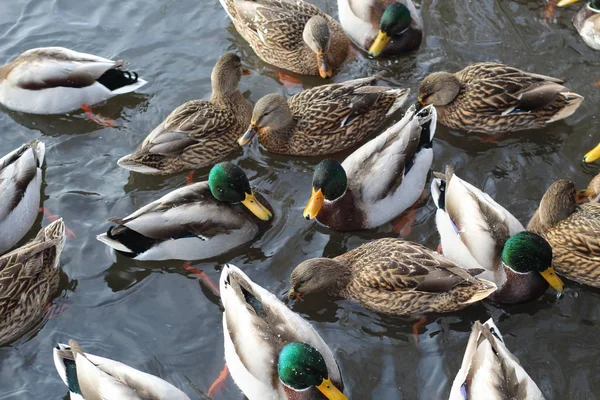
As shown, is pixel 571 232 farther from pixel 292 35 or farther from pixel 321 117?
pixel 292 35

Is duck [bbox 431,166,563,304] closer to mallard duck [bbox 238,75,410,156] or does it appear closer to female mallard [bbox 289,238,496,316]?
female mallard [bbox 289,238,496,316]

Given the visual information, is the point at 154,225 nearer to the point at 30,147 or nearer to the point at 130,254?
the point at 130,254

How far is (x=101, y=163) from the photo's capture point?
289 inches

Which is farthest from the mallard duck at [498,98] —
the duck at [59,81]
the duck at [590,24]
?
the duck at [59,81]

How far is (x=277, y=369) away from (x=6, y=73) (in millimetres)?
4398

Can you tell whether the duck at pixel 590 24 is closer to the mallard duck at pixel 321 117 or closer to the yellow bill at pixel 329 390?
the mallard duck at pixel 321 117

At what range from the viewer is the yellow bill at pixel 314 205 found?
6.34 m

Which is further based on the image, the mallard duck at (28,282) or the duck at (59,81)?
the duck at (59,81)

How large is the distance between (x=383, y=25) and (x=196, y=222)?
3025mm

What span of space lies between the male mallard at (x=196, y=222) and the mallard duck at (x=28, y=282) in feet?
1.42

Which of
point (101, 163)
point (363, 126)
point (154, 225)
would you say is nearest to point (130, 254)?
point (154, 225)

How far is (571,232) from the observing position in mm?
5918

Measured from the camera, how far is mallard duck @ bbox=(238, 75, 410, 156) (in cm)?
706

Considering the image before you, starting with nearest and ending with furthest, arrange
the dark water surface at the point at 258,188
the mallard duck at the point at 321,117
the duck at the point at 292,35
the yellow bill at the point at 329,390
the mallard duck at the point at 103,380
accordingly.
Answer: the mallard duck at the point at 103,380, the yellow bill at the point at 329,390, the dark water surface at the point at 258,188, the mallard duck at the point at 321,117, the duck at the point at 292,35
